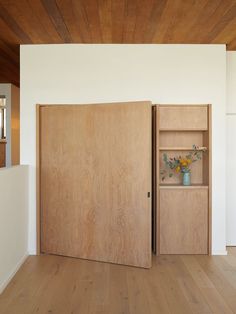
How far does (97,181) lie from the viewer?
399 centimetres

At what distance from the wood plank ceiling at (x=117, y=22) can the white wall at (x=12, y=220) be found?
59.6 inches

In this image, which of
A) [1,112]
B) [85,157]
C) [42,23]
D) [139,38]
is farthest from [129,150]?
[1,112]

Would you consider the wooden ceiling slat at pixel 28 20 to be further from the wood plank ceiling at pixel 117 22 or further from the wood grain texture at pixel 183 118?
the wood grain texture at pixel 183 118

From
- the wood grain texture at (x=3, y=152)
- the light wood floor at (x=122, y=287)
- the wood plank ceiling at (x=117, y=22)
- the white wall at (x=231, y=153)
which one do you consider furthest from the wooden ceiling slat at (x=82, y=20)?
the wood grain texture at (x=3, y=152)

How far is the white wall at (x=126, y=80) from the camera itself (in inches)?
165

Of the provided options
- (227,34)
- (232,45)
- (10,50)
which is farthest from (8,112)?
(227,34)

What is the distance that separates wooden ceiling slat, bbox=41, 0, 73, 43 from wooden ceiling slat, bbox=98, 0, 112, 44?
15.6 inches

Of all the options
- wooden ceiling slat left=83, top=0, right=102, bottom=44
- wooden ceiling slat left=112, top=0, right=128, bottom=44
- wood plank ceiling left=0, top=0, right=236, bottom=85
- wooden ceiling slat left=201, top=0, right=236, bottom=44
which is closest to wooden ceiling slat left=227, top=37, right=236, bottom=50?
wood plank ceiling left=0, top=0, right=236, bottom=85

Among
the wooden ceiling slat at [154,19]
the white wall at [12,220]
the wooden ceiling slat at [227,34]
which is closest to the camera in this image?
the wooden ceiling slat at [154,19]

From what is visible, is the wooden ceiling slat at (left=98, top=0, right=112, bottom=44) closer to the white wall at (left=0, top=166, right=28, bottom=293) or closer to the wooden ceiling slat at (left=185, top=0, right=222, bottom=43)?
the wooden ceiling slat at (left=185, top=0, right=222, bottom=43)

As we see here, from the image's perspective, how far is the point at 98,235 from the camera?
13.1 ft

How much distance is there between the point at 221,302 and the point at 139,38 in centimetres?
292

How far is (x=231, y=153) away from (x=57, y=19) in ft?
9.09

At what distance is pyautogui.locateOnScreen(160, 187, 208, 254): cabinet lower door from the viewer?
13.6ft
